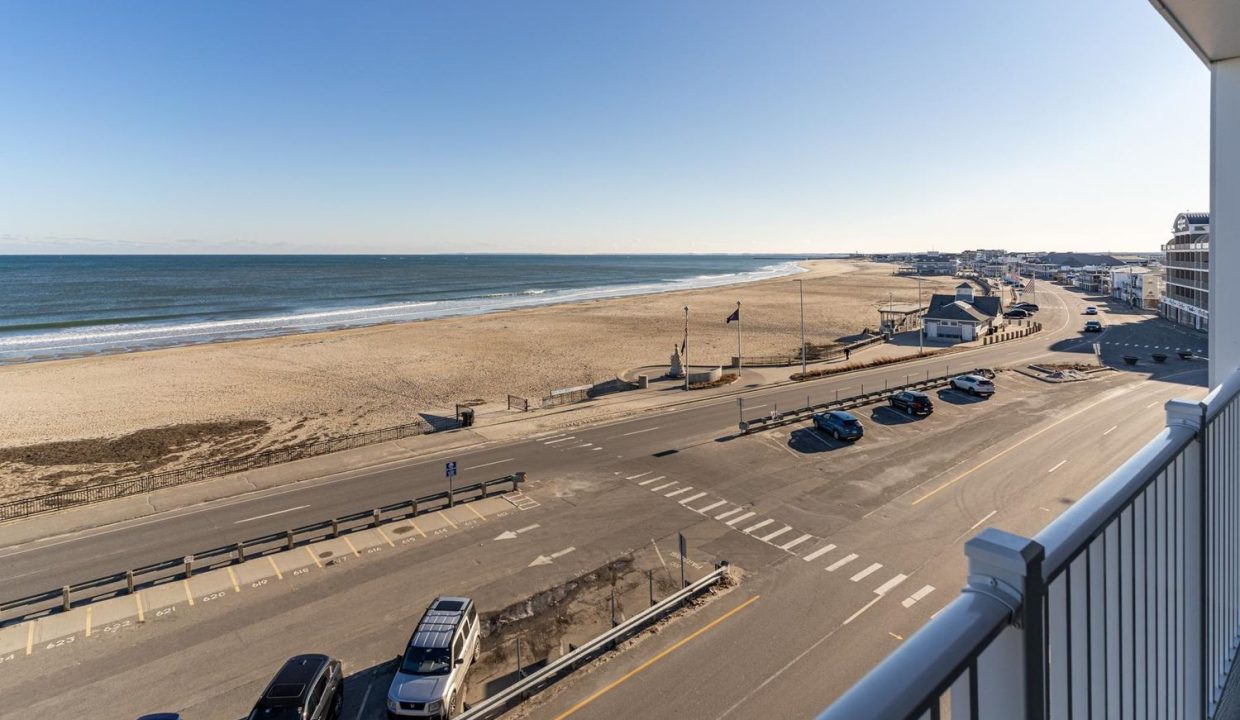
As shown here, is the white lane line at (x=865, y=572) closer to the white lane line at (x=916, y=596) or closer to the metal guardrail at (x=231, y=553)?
the white lane line at (x=916, y=596)

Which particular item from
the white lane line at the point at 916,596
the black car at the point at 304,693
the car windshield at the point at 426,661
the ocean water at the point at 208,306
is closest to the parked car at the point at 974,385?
the white lane line at the point at 916,596

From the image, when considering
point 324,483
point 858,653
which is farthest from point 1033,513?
point 324,483

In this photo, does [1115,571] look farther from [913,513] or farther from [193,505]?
[193,505]

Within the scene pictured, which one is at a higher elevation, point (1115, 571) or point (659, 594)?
point (1115, 571)

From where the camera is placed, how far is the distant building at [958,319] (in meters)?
63.1

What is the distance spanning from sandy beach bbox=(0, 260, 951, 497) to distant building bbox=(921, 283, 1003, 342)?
34.0 ft

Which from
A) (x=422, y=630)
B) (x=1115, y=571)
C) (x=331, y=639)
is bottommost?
(x=331, y=639)

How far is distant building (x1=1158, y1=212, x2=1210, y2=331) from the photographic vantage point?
66.9 metres

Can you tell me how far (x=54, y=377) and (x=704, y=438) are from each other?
5610cm

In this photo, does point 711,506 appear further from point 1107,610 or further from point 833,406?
point 1107,610

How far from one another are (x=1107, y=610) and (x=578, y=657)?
12156mm

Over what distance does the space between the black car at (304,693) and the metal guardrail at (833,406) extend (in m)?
21.3

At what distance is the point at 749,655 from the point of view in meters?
13.4

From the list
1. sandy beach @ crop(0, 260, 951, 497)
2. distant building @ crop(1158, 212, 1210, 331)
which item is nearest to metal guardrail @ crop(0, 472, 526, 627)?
sandy beach @ crop(0, 260, 951, 497)
